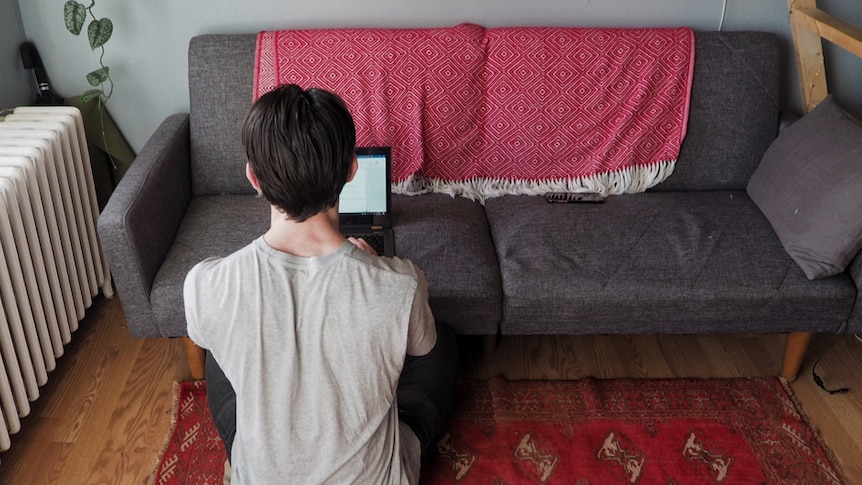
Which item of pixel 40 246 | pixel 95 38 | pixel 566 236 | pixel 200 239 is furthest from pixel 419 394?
pixel 95 38

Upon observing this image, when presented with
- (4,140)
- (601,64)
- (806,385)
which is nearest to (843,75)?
(601,64)

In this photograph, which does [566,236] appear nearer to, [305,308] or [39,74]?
[305,308]

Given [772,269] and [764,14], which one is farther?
[764,14]

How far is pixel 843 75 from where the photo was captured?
2412 mm

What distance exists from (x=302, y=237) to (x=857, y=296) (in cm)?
146

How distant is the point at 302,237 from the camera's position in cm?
110

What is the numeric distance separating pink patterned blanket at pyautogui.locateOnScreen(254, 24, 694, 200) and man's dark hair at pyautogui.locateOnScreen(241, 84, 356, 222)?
1114mm

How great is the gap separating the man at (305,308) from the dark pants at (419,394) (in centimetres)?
32

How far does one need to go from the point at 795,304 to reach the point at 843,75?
3.34ft

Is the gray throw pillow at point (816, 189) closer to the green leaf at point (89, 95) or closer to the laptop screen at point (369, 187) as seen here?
the laptop screen at point (369, 187)

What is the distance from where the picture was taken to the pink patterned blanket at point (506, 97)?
2129 mm

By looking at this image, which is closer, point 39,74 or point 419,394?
point 419,394

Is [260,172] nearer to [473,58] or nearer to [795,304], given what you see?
[473,58]

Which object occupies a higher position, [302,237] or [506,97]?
[302,237]
